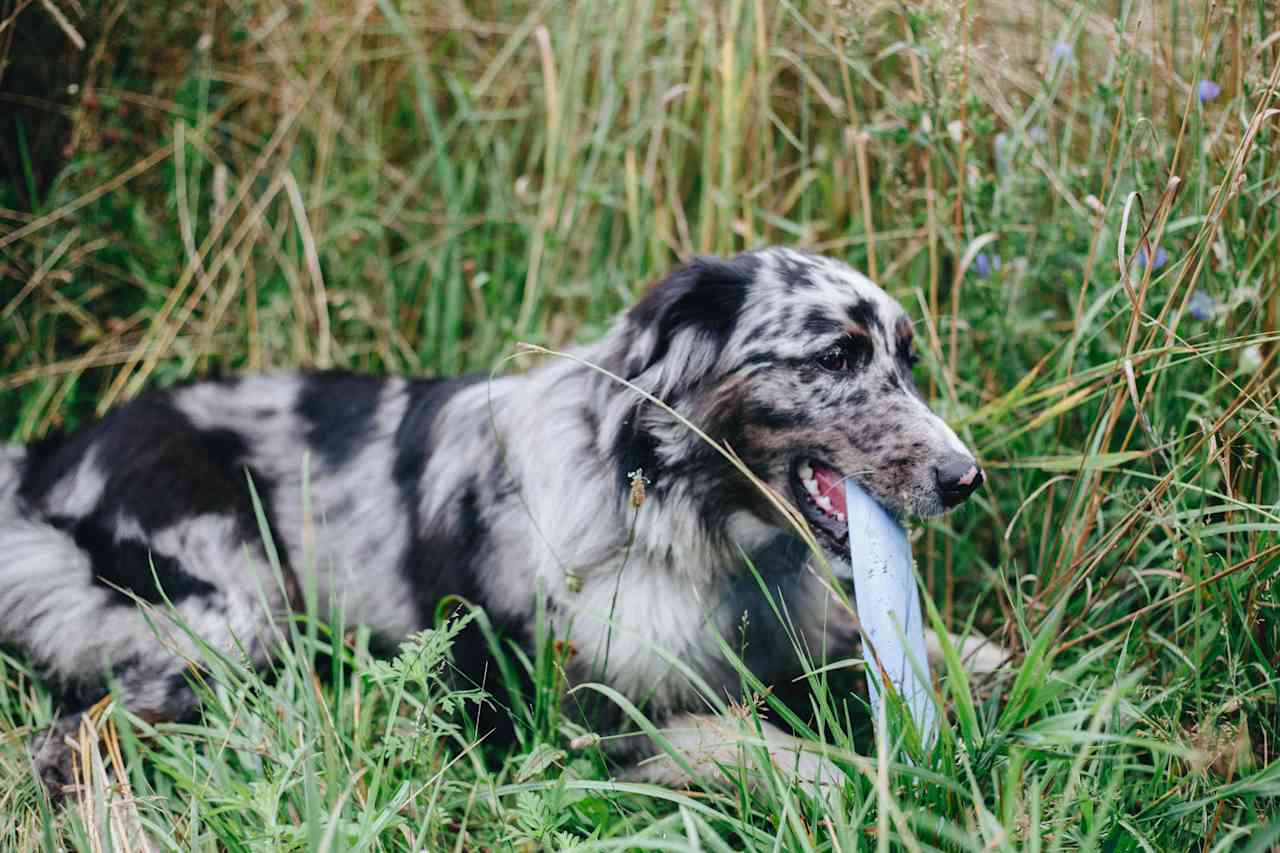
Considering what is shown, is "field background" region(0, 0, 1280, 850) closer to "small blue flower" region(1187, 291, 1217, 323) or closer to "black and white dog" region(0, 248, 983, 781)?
"small blue flower" region(1187, 291, 1217, 323)

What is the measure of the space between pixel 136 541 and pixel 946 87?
→ 8.70ft

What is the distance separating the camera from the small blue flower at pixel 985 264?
10.8ft

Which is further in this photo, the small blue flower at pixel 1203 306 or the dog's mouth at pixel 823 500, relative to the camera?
the small blue flower at pixel 1203 306

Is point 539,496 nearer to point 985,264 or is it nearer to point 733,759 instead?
point 733,759

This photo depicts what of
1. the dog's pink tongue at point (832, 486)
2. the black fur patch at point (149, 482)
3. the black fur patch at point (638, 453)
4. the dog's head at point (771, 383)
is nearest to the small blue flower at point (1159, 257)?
the dog's head at point (771, 383)

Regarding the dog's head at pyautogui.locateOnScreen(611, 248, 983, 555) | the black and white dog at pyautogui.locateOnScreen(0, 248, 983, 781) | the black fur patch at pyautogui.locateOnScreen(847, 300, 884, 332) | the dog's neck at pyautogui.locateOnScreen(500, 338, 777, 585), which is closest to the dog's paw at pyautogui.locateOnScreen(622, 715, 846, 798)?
the black and white dog at pyautogui.locateOnScreen(0, 248, 983, 781)

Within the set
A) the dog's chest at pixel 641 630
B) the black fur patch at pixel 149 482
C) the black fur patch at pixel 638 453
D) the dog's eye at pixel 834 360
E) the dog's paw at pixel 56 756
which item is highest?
the dog's eye at pixel 834 360

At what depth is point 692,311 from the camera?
107 inches

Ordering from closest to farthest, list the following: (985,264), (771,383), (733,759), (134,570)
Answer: (733,759)
(771,383)
(134,570)
(985,264)

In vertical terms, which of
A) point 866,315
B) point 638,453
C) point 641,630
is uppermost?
point 866,315

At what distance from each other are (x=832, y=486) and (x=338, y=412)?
65.8 inches

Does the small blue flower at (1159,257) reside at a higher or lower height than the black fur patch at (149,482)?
higher

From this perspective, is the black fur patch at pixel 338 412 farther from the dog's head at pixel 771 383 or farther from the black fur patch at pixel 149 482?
the dog's head at pixel 771 383

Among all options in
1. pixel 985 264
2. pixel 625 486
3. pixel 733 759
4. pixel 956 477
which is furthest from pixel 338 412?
pixel 985 264
